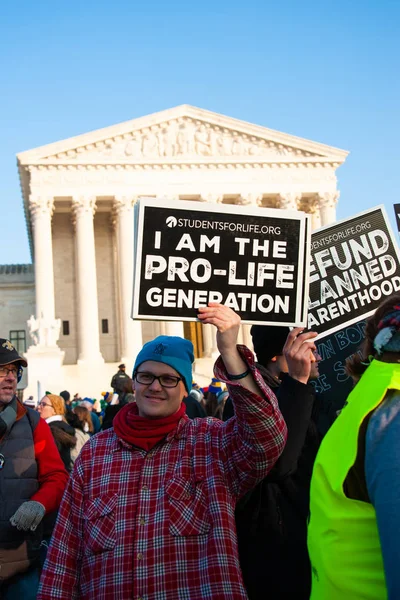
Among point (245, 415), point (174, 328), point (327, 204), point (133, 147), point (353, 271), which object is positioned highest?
point (133, 147)

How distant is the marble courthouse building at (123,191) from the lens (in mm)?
41531

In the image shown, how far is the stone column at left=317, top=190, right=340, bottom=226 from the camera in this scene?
43844 millimetres

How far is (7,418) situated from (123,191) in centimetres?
3840

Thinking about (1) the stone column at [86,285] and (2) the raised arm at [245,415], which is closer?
(2) the raised arm at [245,415]

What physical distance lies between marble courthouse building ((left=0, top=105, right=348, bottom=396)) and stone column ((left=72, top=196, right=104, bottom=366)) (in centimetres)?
6

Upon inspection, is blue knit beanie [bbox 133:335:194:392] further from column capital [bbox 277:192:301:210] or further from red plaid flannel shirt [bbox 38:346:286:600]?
→ column capital [bbox 277:192:301:210]

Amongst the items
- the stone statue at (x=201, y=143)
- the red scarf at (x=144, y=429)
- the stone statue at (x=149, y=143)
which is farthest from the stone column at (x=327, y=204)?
the red scarf at (x=144, y=429)

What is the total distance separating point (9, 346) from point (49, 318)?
3571 cm

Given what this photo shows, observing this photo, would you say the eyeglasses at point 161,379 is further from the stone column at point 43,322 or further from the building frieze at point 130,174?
the building frieze at point 130,174

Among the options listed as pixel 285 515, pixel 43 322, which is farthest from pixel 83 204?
pixel 285 515

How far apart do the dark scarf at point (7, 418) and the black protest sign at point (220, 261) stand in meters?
1.73

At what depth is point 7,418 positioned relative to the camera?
534 cm

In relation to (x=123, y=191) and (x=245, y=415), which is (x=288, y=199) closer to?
(x=123, y=191)

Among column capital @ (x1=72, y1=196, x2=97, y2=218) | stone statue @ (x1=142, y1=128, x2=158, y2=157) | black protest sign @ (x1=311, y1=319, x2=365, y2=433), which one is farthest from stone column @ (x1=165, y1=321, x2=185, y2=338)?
black protest sign @ (x1=311, y1=319, x2=365, y2=433)
